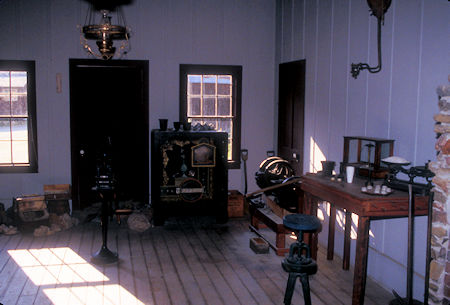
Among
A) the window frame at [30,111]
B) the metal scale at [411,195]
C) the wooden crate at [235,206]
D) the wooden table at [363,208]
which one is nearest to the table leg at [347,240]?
the wooden table at [363,208]

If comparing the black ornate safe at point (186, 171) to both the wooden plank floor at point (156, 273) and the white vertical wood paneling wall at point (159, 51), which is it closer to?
the wooden plank floor at point (156, 273)

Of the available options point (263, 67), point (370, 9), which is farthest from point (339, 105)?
point (263, 67)

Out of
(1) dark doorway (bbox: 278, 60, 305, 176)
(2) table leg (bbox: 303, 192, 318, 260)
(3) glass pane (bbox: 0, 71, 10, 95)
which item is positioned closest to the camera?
(2) table leg (bbox: 303, 192, 318, 260)

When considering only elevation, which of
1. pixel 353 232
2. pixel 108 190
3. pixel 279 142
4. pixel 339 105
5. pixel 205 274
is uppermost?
pixel 339 105

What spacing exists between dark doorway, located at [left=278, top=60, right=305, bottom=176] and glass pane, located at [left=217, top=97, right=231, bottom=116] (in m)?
0.91

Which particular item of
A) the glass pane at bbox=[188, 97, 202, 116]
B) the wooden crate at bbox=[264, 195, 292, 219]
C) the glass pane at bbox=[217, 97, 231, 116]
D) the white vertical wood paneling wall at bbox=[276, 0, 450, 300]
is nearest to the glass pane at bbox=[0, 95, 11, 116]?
the glass pane at bbox=[188, 97, 202, 116]

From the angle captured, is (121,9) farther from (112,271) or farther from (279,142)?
(112,271)

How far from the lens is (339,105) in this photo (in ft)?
18.9

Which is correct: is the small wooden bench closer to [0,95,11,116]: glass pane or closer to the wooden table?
the wooden table

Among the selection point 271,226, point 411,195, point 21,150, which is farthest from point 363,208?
point 21,150

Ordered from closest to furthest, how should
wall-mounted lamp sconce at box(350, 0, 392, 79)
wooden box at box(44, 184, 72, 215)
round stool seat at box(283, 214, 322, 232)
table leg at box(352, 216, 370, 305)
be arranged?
table leg at box(352, 216, 370, 305), round stool seat at box(283, 214, 322, 232), wall-mounted lamp sconce at box(350, 0, 392, 79), wooden box at box(44, 184, 72, 215)

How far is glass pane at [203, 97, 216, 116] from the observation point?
313 inches

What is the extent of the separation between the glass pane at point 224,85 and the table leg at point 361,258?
4575 mm

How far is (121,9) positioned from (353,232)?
511cm
